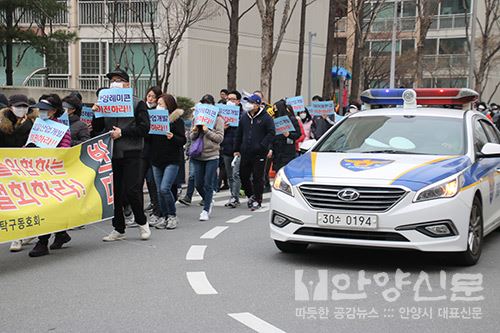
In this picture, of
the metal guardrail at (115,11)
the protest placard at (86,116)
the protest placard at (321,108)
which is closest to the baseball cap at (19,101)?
the protest placard at (86,116)

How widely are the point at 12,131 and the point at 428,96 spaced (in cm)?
617

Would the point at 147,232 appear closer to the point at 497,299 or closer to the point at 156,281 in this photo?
the point at 156,281

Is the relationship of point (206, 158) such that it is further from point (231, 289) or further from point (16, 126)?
point (231, 289)

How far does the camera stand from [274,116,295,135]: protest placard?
14.1 m

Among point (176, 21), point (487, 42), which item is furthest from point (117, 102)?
point (487, 42)

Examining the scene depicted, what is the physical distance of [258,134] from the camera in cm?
1209

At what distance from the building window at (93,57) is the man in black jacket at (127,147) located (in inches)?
1055

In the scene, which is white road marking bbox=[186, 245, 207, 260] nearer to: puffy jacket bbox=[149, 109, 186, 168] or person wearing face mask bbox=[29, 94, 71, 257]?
person wearing face mask bbox=[29, 94, 71, 257]

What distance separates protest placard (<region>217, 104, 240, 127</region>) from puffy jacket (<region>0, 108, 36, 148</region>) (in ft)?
16.5

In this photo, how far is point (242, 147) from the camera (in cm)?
1220

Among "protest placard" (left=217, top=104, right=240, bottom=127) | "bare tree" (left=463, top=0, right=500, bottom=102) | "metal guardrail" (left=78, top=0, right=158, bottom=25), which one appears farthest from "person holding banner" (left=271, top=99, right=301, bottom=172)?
"bare tree" (left=463, top=0, right=500, bottom=102)

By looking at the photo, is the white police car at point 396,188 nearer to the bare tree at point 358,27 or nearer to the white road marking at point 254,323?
the white road marking at point 254,323

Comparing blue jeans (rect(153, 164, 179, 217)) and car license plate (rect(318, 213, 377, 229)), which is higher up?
car license plate (rect(318, 213, 377, 229))

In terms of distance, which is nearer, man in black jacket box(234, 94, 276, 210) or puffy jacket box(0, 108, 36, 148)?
puffy jacket box(0, 108, 36, 148)
